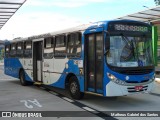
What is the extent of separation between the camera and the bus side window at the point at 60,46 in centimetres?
1268

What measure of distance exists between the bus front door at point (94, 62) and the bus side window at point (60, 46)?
6.14ft

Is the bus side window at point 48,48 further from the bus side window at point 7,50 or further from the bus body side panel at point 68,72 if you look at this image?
the bus side window at point 7,50

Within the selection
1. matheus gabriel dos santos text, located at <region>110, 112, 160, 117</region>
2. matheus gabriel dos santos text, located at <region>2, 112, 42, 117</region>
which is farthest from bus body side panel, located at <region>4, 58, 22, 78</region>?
matheus gabriel dos santos text, located at <region>110, 112, 160, 117</region>

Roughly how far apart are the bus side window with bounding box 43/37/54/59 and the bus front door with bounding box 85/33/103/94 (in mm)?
3252

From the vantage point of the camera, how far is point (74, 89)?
1179 cm

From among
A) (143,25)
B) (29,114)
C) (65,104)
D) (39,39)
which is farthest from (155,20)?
(29,114)

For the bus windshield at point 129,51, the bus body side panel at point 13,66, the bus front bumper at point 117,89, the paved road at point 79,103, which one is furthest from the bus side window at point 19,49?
the bus front bumper at point 117,89

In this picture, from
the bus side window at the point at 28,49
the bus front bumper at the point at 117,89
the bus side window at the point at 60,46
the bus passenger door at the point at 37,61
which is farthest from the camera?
the bus side window at the point at 28,49

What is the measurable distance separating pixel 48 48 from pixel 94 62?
13.9ft

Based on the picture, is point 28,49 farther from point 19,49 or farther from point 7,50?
point 7,50

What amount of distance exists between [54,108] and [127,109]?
2.20 meters

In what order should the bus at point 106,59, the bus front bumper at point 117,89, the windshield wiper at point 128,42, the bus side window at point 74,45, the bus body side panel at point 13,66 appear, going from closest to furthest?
the bus front bumper at point 117,89 < the bus at point 106,59 < the windshield wiper at point 128,42 < the bus side window at point 74,45 < the bus body side panel at point 13,66

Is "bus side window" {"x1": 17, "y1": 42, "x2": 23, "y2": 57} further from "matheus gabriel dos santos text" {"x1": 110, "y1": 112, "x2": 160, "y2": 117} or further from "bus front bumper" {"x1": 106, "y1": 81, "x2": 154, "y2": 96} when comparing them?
"matheus gabriel dos santos text" {"x1": 110, "y1": 112, "x2": 160, "y2": 117}

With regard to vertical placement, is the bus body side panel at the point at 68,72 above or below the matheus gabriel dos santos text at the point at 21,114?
above
